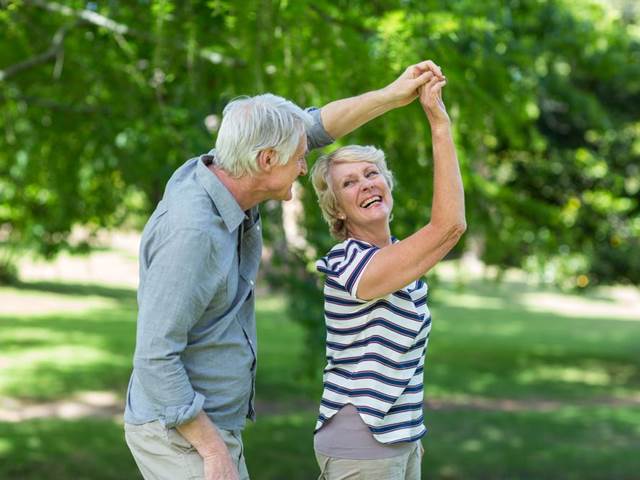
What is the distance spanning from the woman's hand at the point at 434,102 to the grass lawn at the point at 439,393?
4.35 metres

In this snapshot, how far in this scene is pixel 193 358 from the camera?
2.41m

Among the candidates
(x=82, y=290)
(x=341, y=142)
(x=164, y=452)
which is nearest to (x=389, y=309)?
(x=164, y=452)

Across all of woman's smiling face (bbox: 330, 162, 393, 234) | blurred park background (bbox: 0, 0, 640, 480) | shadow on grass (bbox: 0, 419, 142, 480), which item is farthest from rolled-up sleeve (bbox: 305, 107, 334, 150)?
shadow on grass (bbox: 0, 419, 142, 480)

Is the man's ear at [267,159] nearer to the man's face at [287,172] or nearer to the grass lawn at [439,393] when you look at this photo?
the man's face at [287,172]

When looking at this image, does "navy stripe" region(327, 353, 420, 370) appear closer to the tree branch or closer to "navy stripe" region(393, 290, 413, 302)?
"navy stripe" region(393, 290, 413, 302)

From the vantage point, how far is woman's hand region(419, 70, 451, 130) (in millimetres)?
2553

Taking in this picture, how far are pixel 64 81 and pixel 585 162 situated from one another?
4945 mm

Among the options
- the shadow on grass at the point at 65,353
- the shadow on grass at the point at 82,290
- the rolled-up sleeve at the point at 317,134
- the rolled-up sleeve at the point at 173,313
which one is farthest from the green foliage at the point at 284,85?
the shadow on grass at the point at 82,290

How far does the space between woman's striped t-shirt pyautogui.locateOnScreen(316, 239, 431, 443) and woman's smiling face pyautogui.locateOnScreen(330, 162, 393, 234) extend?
8 cm

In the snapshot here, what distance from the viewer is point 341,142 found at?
4.85m

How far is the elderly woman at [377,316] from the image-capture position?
2.51 meters

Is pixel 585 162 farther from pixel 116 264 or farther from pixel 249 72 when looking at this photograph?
pixel 116 264

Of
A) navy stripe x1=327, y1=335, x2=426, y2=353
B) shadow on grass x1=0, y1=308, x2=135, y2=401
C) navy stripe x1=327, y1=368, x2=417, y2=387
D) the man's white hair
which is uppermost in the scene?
the man's white hair

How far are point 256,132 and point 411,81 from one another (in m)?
0.48
